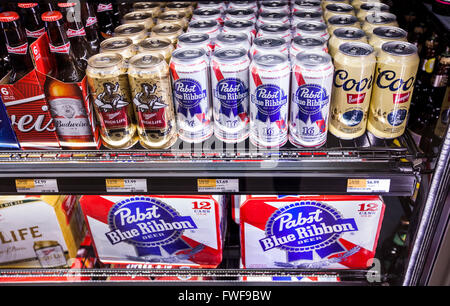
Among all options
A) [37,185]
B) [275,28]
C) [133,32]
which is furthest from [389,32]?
[37,185]

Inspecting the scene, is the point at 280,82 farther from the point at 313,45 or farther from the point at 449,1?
the point at 449,1

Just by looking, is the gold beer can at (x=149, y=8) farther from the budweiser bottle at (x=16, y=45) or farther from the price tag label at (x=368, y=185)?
the price tag label at (x=368, y=185)

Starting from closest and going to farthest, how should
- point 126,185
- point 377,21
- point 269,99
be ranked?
point 269,99 → point 126,185 → point 377,21

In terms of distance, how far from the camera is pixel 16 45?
3.84 ft

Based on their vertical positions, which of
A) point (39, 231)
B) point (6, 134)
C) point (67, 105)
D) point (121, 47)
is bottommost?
point (39, 231)

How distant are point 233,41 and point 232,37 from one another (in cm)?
3

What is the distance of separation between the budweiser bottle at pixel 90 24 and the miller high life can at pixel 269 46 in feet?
2.05

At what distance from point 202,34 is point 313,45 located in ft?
1.18

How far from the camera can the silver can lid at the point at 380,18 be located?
1354 mm

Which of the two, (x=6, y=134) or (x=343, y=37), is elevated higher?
(x=343, y=37)

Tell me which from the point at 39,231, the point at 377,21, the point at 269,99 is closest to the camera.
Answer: the point at 269,99

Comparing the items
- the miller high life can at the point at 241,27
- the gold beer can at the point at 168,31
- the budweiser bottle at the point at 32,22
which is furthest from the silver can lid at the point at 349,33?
the budweiser bottle at the point at 32,22

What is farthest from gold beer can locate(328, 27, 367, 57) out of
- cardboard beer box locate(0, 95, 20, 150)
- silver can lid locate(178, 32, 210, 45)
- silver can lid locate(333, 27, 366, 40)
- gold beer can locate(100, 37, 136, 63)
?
cardboard beer box locate(0, 95, 20, 150)

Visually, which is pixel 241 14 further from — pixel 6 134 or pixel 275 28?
pixel 6 134
